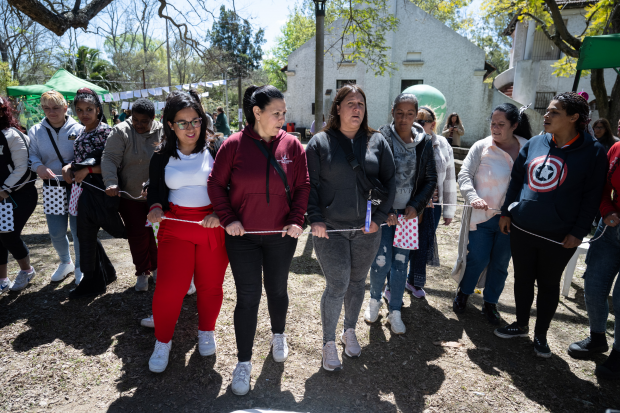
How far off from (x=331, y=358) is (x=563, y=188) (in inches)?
87.8

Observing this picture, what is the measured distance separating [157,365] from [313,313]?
5.16ft

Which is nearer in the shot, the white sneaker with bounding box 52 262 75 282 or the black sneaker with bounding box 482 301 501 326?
the black sneaker with bounding box 482 301 501 326

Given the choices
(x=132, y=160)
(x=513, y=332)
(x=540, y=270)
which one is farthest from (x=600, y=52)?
(x=132, y=160)

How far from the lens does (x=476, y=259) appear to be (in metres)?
3.74

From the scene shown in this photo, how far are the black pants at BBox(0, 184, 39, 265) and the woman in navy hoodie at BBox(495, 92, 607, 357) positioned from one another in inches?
186

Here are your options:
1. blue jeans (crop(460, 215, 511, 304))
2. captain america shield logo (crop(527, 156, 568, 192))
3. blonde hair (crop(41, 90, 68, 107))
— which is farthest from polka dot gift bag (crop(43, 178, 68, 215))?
captain america shield logo (crop(527, 156, 568, 192))

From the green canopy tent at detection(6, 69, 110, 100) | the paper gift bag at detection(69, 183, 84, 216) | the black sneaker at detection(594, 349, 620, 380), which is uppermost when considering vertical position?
the green canopy tent at detection(6, 69, 110, 100)

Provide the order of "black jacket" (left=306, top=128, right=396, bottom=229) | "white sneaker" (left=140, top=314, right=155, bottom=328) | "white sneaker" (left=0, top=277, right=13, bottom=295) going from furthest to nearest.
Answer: "white sneaker" (left=0, top=277, right=13, bottom=295), "white sneaker" (left=140, top=314, right=155, bottom=328), "black jacket" (left=306, top=128, right=396, bottom=229)

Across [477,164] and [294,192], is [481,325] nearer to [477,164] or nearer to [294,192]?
[477,164]

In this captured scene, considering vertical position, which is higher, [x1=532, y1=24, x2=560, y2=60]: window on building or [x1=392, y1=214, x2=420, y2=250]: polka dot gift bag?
[x1=532, y1=24, x2=560, y2=60]: window on building

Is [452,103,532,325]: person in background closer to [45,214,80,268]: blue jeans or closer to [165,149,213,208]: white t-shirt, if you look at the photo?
[165,149,213,208]: white t-shirt

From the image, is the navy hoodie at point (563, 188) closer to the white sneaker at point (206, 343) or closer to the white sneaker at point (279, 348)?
the white sneaker at point (279, 348)

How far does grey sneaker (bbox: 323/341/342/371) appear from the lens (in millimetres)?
2898

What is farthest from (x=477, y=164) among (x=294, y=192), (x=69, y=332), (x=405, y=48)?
(x=405, y=48)
